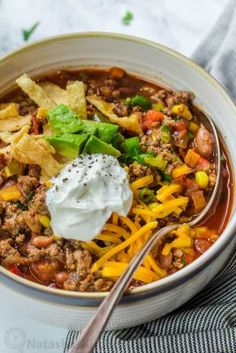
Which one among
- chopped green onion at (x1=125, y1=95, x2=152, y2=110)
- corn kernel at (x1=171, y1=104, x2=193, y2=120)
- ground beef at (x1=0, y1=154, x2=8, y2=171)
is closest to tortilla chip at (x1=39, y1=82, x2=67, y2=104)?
chopped green onion at (x1=125, y1=95, x2=152, y2=110)

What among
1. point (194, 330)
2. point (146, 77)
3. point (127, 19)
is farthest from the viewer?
point (127, 19)

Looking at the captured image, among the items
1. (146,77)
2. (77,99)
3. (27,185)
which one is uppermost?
(146,77)

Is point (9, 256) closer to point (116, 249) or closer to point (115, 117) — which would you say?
point (116, 249)

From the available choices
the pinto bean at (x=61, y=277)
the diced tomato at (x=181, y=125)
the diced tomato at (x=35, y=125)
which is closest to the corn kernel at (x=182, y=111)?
the diced tomato at (x=181, y=125)

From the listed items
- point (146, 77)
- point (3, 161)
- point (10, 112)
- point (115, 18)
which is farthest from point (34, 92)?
point (115, 18)

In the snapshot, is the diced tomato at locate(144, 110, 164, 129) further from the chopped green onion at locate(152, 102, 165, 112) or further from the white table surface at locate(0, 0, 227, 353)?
the white table surface at locate(0, 0, 227, 353)

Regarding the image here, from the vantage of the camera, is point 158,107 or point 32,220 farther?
point 158,107

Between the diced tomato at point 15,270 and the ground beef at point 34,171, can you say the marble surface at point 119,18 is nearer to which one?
the ground beef at point 34,171
